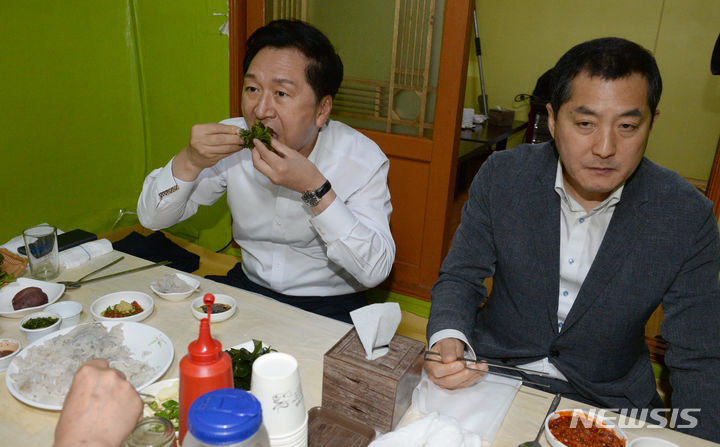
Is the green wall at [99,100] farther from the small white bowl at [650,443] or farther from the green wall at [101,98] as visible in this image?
the small white bowl at [650,443]

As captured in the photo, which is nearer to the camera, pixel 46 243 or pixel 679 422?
pixel 679 422

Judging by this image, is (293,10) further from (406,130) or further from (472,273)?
(472,273)

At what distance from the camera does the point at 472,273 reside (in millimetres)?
1801

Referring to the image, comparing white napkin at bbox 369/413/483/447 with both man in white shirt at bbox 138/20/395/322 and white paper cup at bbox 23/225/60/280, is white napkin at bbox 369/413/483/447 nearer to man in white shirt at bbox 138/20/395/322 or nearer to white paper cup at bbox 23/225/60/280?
man in white shirt at bbox 138/20/395/322

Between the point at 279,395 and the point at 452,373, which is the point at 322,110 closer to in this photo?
the point at 452,373

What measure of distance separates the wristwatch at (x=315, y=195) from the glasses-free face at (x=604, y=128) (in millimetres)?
785

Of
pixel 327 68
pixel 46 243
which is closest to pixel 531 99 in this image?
pixel 327 68

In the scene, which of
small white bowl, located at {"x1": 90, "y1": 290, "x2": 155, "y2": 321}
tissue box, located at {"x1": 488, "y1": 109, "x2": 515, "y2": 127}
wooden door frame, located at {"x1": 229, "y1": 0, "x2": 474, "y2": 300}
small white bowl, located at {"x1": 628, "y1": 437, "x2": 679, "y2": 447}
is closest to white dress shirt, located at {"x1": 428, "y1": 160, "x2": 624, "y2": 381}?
small white bowl, located at {"x1": 628, "y1": 437, "x2": 679, "y2": 447}

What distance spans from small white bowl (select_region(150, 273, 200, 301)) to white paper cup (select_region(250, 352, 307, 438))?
900mm

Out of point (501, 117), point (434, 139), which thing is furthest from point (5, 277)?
point (501, 117)

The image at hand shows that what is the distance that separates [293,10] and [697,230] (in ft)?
8.98

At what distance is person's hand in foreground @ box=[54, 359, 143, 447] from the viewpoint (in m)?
0.83

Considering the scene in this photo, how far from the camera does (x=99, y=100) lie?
3656 mm

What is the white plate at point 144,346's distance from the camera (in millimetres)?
1263
